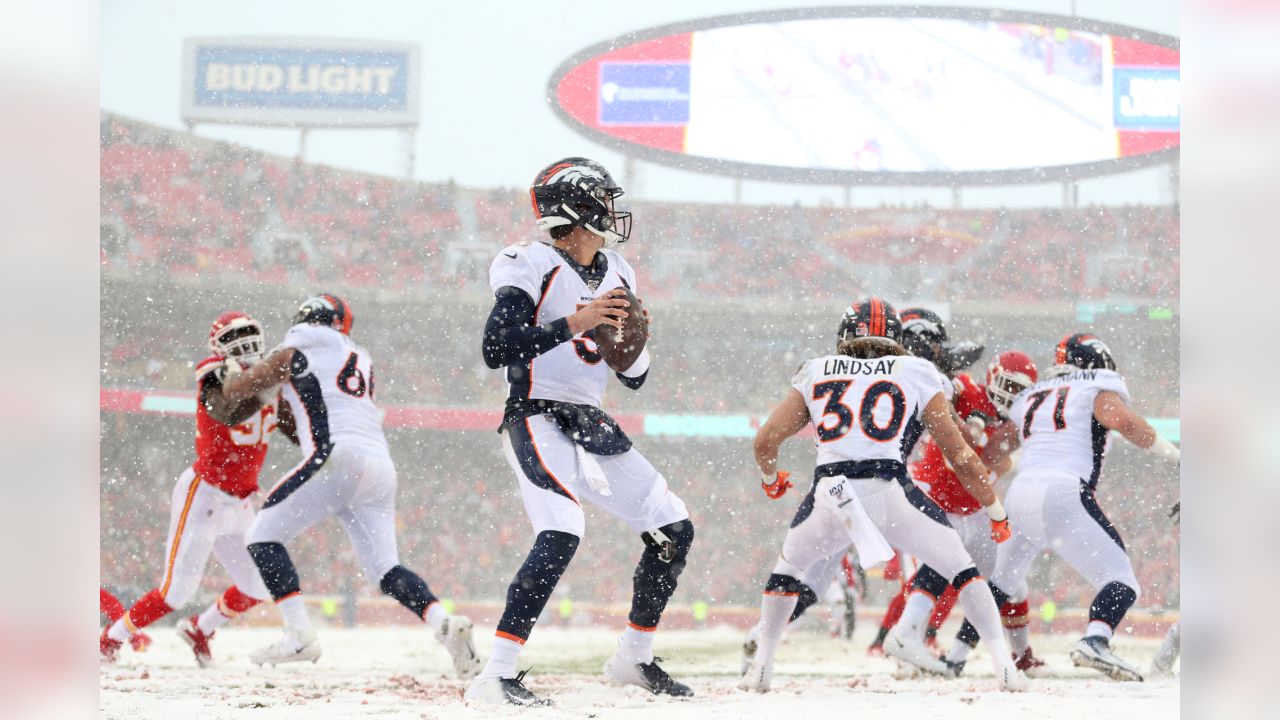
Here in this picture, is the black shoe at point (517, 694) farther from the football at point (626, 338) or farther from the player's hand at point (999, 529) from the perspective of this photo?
the player's hand at point (999, 529)

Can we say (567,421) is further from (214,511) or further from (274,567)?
(214,511)

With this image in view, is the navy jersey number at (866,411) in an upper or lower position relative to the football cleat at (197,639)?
upper

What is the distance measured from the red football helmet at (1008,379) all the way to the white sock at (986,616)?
5.27ft

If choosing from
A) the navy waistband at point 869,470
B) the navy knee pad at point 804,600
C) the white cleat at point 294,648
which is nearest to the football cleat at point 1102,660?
the navy knee pad at point 804,600

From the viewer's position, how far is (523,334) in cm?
354

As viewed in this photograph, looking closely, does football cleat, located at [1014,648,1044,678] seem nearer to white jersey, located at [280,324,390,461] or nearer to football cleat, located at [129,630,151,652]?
white jersey, located at [280,324,390,461]

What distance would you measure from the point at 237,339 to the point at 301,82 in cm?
2371

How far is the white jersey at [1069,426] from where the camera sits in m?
5.30

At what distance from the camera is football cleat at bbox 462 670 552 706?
3432mm

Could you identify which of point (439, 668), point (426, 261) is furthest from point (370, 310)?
point (439, 668)
